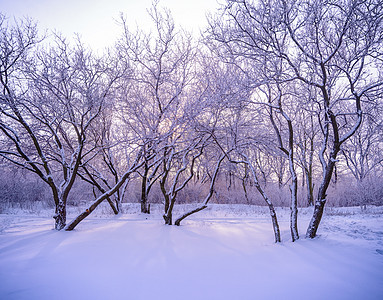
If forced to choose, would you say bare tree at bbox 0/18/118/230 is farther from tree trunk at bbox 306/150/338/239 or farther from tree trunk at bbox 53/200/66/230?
tree trunk at bbox 306/150/338/239

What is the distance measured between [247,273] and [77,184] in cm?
1850

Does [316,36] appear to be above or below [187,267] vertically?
above

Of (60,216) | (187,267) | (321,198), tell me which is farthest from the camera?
(60,216)

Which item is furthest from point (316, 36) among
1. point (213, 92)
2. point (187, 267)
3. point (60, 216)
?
point (60, 216)

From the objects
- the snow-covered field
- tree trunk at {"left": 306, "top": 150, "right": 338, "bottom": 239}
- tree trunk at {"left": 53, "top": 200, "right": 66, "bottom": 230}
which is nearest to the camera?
the snow-covered field

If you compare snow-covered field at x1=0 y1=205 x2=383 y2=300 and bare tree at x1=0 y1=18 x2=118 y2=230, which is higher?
bare tree at x1=0 y1=18 x2=118 y2=230

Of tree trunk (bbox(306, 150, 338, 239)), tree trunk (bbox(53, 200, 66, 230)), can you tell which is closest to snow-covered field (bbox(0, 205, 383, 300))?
tree trunk (bbox(306, 150, 338, 239))

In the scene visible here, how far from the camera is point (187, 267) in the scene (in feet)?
13.5

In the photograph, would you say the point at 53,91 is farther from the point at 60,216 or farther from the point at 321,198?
the point at 321,198

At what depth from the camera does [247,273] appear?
385 centimetres

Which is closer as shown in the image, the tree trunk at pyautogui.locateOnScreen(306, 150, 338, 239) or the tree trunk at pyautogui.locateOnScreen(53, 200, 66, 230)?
the tree trunk at pyautogui.locateOnScreen(306, 150, 338, 239)

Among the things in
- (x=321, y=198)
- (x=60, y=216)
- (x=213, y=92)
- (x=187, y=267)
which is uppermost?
(x=213, y=92)

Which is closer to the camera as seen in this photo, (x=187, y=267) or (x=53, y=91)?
(x=187, y=267)

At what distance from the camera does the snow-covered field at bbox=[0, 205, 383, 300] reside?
325 cm
